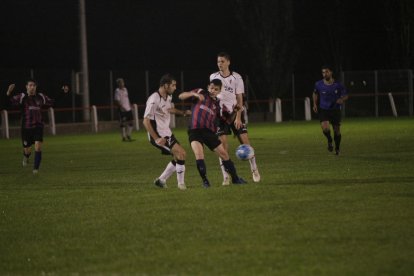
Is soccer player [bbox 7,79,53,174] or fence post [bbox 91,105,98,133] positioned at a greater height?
soccer player [bbox 7,79,53,174]

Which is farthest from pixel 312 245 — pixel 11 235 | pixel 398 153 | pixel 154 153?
pixel 154 153

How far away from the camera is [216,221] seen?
10086mm

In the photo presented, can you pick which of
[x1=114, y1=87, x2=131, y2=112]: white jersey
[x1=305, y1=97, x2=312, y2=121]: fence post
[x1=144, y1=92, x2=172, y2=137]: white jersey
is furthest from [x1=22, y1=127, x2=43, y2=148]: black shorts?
[x1=305, y1=97, x2=312, y2=121]: fence post

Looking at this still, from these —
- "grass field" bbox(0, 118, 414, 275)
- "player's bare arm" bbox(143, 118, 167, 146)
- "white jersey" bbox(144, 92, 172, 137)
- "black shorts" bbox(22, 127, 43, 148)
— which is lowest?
"grass field" bbox(0, 118, 414, 275)

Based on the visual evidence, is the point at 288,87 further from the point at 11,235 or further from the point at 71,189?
the point at 11,235

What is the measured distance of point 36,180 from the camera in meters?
16.5

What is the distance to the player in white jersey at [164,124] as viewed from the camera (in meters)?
13.7

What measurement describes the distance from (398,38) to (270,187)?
122ft

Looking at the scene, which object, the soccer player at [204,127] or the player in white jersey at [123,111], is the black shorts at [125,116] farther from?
the soccer player at [204,127]

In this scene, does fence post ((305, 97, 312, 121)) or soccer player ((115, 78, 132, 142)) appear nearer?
soccer player ((115, 78, 132, 142))

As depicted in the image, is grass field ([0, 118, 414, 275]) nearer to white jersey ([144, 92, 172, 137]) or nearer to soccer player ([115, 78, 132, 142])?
white jersey ([144, 92, 172, 137])

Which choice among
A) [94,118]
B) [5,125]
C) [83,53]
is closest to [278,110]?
[94,118]

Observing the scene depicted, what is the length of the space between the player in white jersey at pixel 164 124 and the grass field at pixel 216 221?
40 cm

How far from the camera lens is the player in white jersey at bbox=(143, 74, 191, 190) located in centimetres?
1366
